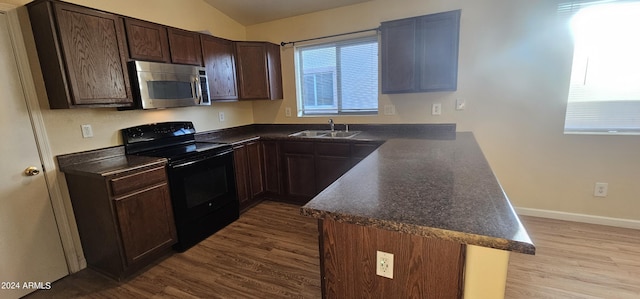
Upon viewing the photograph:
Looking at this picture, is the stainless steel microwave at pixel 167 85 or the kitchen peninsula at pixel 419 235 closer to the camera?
the kitchen peninsula at pixel 419 235

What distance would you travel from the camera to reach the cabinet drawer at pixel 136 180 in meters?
1.96

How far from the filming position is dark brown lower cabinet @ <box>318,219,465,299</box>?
95 cm

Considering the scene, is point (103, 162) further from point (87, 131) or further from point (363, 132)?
point (363, 132)

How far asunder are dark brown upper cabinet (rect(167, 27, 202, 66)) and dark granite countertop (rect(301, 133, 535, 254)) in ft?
7.16

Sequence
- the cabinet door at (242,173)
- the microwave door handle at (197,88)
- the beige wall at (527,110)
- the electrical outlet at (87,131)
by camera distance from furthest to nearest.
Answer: the cabinet door at (242,173), the microwave door handle at (197,88), the beige wall at (527,110), the electrical outlet at (87,131)

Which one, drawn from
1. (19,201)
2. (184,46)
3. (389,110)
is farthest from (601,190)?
(19,201)

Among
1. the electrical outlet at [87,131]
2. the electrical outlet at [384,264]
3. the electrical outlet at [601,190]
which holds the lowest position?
the electrical outlet at [601,190]

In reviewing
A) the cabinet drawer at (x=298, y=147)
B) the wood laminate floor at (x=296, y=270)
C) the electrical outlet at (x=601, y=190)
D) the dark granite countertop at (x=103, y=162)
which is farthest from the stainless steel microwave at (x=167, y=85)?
the electrical outlet at (x=601, y=190)

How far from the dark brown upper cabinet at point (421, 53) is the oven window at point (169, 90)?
203 centimetres

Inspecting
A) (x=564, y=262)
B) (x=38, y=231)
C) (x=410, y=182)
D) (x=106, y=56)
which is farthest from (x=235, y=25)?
(x=564, y=262)

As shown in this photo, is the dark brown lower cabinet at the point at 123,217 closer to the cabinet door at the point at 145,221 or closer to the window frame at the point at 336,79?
the cabinet door at the point at 145,221

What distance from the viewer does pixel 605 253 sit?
2.15 meters

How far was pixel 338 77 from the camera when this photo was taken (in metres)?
3.52

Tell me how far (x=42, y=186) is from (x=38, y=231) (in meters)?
0.34
